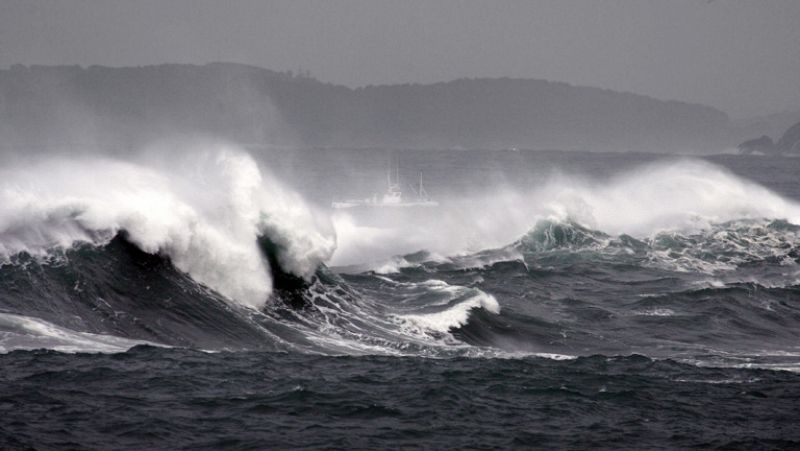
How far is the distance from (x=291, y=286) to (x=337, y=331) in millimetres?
3096

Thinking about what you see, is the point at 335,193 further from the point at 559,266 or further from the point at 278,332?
the point at 278,332

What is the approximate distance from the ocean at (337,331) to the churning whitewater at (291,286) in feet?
0.24

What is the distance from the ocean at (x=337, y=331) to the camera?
1317cm

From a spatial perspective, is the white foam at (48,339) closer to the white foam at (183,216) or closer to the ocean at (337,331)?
the ocean at (337,331)

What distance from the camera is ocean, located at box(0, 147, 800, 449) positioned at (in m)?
13.2

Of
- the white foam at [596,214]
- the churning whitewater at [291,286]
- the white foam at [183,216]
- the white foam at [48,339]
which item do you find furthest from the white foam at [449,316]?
the white foam at [596,214]

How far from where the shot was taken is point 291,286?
2341cm

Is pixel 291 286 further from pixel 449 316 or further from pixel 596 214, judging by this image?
pixel 596 214

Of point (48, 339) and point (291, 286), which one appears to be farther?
point (291, 286)

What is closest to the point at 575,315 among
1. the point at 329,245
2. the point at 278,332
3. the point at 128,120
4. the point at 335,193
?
the point at 329,245

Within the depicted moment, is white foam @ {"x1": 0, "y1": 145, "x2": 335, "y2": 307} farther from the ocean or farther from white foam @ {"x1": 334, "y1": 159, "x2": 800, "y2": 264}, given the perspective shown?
white foam @ {"x1": 334, "y1": 159, "x2": 800, "y2": 264}

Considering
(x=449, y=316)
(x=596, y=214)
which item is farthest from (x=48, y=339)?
(x=596, y=214)

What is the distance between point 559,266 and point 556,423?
2007 centimetres

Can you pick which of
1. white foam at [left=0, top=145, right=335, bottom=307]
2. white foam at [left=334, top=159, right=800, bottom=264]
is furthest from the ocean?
white foam at [left=334, top=159, right=800, bottom=264]
